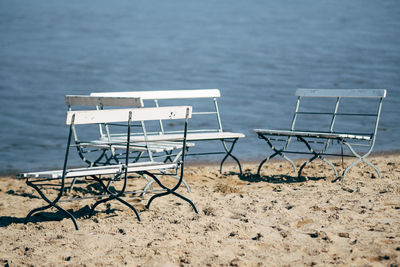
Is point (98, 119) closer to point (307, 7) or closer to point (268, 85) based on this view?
point (268, 85)

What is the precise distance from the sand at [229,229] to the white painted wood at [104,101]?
0.98 m

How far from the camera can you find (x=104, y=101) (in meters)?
5.45

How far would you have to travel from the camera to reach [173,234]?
4.39m

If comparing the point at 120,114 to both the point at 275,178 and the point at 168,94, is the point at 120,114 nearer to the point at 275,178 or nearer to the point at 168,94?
the point at 168,94

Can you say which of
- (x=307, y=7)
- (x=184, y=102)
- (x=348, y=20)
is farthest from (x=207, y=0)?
(x=184, y=102)

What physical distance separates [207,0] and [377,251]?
28605 mm

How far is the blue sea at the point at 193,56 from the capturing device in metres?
11.9

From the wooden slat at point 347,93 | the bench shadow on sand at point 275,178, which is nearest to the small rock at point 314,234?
the bench shadow on sand at point 275,178

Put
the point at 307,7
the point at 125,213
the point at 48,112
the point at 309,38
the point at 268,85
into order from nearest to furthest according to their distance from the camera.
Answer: the point at 125,213 < the point at 48,112 < the point at 268,85 < the point at 309,38 < the point at 307,7

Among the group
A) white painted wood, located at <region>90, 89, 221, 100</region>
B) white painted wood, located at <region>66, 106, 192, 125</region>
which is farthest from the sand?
white painted wood, located at <region>90, 89, 221, 100</region>

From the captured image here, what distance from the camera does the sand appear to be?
3885 mm

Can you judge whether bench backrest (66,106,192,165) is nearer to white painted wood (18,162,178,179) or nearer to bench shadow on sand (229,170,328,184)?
white painted wood (18,162,178,179)

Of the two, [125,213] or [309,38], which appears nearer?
[125,213]

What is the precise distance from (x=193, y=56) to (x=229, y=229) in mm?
16336
